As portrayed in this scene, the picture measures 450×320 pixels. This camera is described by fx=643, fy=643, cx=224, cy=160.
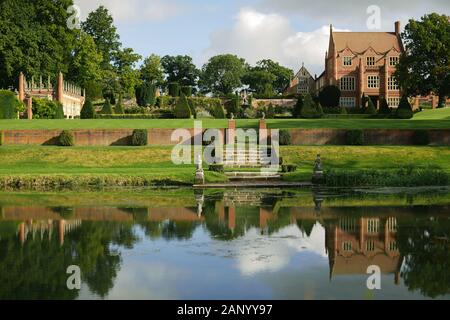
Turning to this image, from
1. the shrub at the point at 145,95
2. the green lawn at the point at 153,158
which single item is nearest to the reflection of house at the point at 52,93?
the shrub at the point at 145,95

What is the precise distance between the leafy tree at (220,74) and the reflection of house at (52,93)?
48854 millimetres

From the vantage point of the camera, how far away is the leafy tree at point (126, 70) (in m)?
78.4

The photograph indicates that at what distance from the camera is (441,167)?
32031 mm

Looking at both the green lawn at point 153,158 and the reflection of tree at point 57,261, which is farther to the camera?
the green lawn at point 153,158

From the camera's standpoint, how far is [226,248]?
12.3m

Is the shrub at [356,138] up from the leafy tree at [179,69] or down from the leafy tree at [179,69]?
down

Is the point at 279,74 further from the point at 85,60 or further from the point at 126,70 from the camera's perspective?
the point at 85,60

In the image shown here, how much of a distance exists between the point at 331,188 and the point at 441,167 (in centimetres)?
883

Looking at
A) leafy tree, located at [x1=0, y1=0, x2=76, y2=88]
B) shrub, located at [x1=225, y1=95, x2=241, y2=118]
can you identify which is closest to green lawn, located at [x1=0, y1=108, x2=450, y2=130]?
leafy tree, located at [x1=0, y1=0, x2=76, y2=88]

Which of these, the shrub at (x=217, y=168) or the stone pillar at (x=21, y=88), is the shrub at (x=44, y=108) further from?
the shrub at (x=217, y=168)

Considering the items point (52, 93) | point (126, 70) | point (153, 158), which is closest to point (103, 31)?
point (126, 70)

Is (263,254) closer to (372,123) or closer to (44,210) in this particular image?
(44,210)

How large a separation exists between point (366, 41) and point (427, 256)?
7268cm
